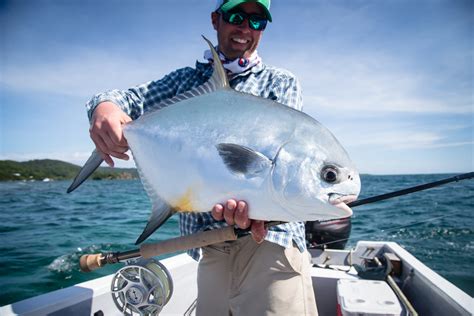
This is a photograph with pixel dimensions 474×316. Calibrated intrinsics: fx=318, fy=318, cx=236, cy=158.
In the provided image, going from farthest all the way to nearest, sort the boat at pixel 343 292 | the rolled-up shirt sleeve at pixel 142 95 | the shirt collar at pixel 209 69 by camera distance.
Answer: the boat at pixel 343 292 → the shirt collar at pixel 209 69 → the rolled-up shirt sleeve at pixel 142 95

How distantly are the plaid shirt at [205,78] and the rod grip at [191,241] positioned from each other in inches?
8.7

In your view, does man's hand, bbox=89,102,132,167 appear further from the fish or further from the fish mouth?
the fish mouth

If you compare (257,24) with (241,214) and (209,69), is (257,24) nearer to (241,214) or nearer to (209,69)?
(209,69)

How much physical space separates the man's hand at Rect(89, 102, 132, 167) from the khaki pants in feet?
3.23

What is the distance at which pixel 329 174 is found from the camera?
1.43 meters

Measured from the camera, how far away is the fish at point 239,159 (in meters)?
1.42

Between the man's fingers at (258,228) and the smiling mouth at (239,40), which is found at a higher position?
the smiling mouth at (239,40)

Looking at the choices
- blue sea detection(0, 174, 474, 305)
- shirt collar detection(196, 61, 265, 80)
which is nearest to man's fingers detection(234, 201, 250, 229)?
shirt collar detection(196, 61, 265, 80)

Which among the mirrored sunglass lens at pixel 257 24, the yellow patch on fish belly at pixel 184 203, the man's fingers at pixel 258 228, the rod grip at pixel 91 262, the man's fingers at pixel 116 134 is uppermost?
the mirrored sunglass lens at pixel 257 24

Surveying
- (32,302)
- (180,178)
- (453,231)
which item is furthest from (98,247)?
(453,231)

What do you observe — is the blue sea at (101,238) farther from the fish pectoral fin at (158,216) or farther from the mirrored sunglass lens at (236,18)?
the fish pectoral fin at (158,216)

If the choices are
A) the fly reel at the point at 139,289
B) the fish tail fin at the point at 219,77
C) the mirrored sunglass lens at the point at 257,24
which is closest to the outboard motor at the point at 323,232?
the fly reel at the point at 139,289

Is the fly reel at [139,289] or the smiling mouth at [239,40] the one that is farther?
the fly reel at [139,289]

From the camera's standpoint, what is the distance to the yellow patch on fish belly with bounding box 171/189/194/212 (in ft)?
5.09
